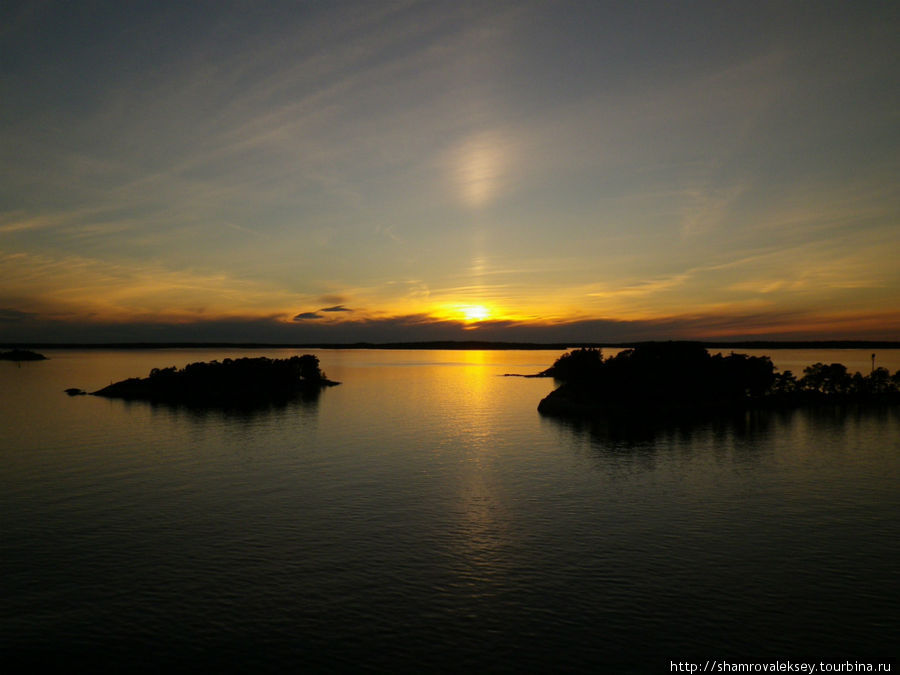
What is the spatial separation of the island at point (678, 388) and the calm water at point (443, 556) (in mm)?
52030

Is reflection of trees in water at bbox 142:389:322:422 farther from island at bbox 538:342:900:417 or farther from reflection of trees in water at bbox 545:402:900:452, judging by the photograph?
reflection of trees in water at bbox 545:402:900:452

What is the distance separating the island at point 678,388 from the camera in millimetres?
152750

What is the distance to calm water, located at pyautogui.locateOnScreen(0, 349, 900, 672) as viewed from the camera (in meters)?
33.6

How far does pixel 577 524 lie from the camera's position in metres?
56.8

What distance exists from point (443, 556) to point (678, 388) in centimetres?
12384

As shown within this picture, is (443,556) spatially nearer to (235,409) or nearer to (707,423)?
(707,423)

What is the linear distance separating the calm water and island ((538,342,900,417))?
52030mm

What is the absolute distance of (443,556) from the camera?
47.7 m

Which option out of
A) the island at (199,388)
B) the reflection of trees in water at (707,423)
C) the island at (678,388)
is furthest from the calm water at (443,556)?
the island at (199,388)

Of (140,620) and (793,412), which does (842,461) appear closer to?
(793,412)

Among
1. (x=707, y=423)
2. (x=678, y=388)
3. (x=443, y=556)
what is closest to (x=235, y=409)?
(x=678, y=388)

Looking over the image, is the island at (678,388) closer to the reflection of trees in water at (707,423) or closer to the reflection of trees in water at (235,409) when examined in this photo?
the reflection of trees in water at (707,423)

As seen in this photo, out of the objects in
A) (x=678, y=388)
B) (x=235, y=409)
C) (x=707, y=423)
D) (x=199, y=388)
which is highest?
(x=678, y=388)

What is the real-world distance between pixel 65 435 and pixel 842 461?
430 ft
